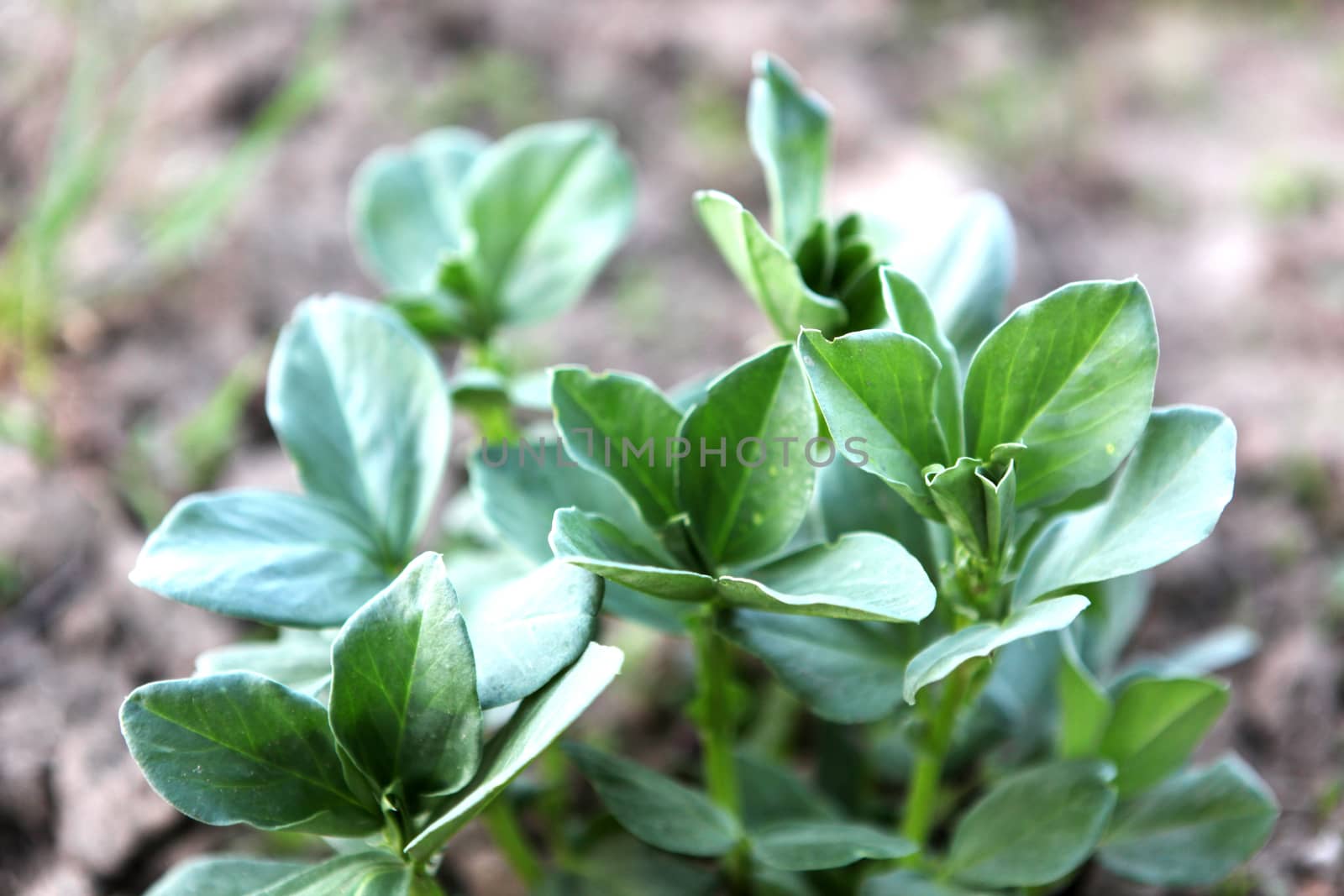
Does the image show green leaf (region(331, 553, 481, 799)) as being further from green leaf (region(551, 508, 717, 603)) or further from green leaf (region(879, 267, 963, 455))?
green leaf (region(879, 267, 963, 455))

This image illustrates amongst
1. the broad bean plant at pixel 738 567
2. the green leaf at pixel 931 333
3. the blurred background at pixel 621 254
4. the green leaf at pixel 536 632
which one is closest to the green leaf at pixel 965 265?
the broad bean plant at pixel 738 567

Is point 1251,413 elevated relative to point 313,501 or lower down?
lower down

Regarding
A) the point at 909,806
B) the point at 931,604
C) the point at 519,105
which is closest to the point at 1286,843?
the point at 909,806

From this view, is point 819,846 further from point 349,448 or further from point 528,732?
point 349,448


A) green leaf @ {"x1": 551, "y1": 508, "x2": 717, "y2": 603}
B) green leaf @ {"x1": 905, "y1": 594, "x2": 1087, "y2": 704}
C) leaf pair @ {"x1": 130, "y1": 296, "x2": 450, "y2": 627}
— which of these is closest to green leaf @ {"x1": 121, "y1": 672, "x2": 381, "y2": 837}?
leaf pair @ {"x1": 130, "y1": 296, "x2": 450, "y2": 627}

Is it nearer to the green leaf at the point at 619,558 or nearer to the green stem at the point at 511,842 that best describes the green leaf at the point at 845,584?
the green leaf at the point at 619,558

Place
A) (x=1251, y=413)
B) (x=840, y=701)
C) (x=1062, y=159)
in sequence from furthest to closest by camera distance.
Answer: (x=1062, y=159) → (x=1251, y=413) → (x=840, y=701)

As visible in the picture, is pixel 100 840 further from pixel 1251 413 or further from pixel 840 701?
pixel 1251 413
